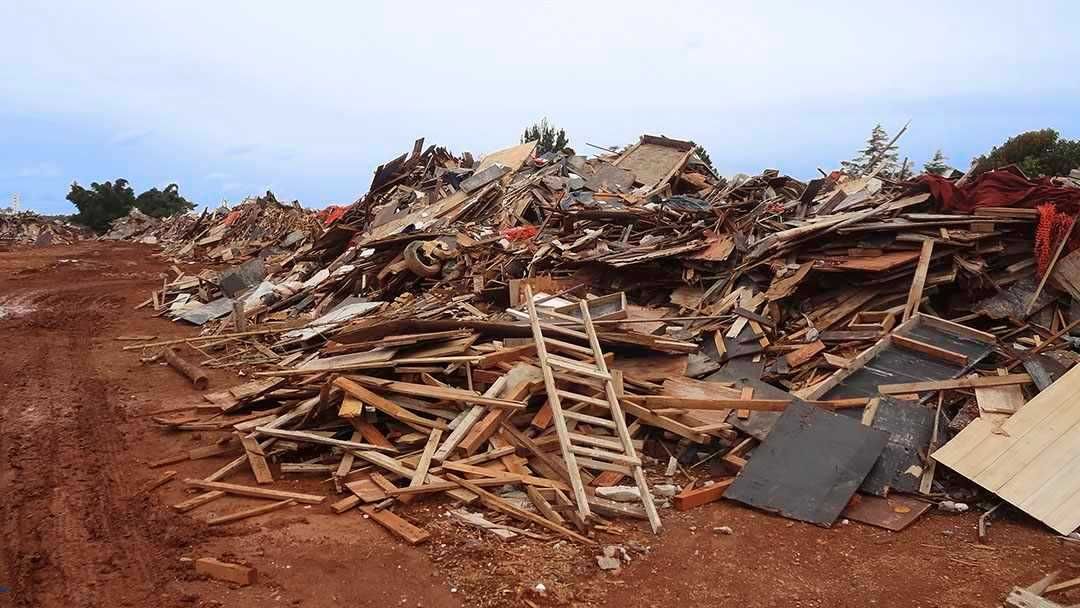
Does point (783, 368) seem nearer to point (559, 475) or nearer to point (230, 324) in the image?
point (559, 475)

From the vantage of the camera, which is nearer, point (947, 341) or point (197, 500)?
point (197, 500)

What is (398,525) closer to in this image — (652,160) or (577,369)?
(577,369)

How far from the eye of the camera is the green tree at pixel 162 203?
4284 cm

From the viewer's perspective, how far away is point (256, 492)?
5805 millimetres

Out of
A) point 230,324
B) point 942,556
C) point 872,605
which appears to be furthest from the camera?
point 230,324

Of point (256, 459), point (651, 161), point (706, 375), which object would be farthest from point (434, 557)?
point (651, 161)

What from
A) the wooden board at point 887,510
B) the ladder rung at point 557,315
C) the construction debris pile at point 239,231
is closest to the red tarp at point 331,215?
the construction debris pile at point 239,231

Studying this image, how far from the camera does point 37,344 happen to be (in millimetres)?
11453

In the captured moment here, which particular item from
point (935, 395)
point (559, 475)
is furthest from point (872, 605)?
point (935, 395)

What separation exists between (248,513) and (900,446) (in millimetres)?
5258

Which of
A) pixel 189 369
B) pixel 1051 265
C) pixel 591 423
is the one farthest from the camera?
pixel 189 369

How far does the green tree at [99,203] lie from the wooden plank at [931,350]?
42974 millimetres

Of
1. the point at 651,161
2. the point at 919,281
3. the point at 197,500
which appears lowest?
the point at 197,500

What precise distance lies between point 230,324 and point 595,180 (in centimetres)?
768
